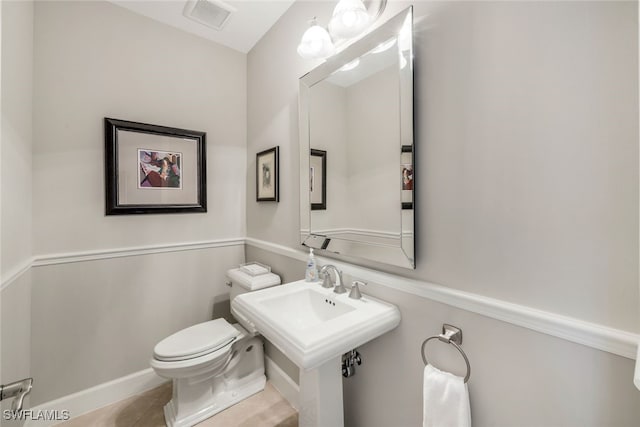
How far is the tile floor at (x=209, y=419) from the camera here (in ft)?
5.17

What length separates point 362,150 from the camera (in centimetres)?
130

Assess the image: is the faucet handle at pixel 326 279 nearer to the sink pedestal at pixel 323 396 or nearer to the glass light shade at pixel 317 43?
the sink pedestal at pixel 323 396

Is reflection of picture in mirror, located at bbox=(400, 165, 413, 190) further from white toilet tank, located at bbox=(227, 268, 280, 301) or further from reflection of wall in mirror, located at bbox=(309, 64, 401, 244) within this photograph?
white toilet tank, located at bbox=(227, 268, 280, 301)

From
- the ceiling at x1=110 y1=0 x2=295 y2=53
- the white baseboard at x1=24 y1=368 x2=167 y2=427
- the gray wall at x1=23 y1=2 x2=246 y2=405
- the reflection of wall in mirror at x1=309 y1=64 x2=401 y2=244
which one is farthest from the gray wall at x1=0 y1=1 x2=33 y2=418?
the reflection of wall in mirror at x1=309 y1=64 x2=401 y2=244

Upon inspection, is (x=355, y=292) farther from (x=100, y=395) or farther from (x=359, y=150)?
(x=100, y=395)

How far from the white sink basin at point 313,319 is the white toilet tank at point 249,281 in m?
0.38

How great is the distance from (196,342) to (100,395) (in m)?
0.82

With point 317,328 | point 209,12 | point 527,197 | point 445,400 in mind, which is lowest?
point 445,400

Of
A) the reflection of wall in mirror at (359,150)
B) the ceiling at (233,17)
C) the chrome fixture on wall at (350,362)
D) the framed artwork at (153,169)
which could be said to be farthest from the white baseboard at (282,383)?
the ceiling at (233,17)

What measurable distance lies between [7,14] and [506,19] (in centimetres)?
194

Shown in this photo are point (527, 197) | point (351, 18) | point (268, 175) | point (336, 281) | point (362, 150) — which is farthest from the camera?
point (268, 175)

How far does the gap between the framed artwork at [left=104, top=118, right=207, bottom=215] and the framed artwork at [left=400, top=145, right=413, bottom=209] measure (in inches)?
62.1

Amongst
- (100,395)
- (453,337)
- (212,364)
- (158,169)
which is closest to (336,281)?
(453,337)

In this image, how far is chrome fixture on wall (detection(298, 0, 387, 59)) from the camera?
1.19 meters
